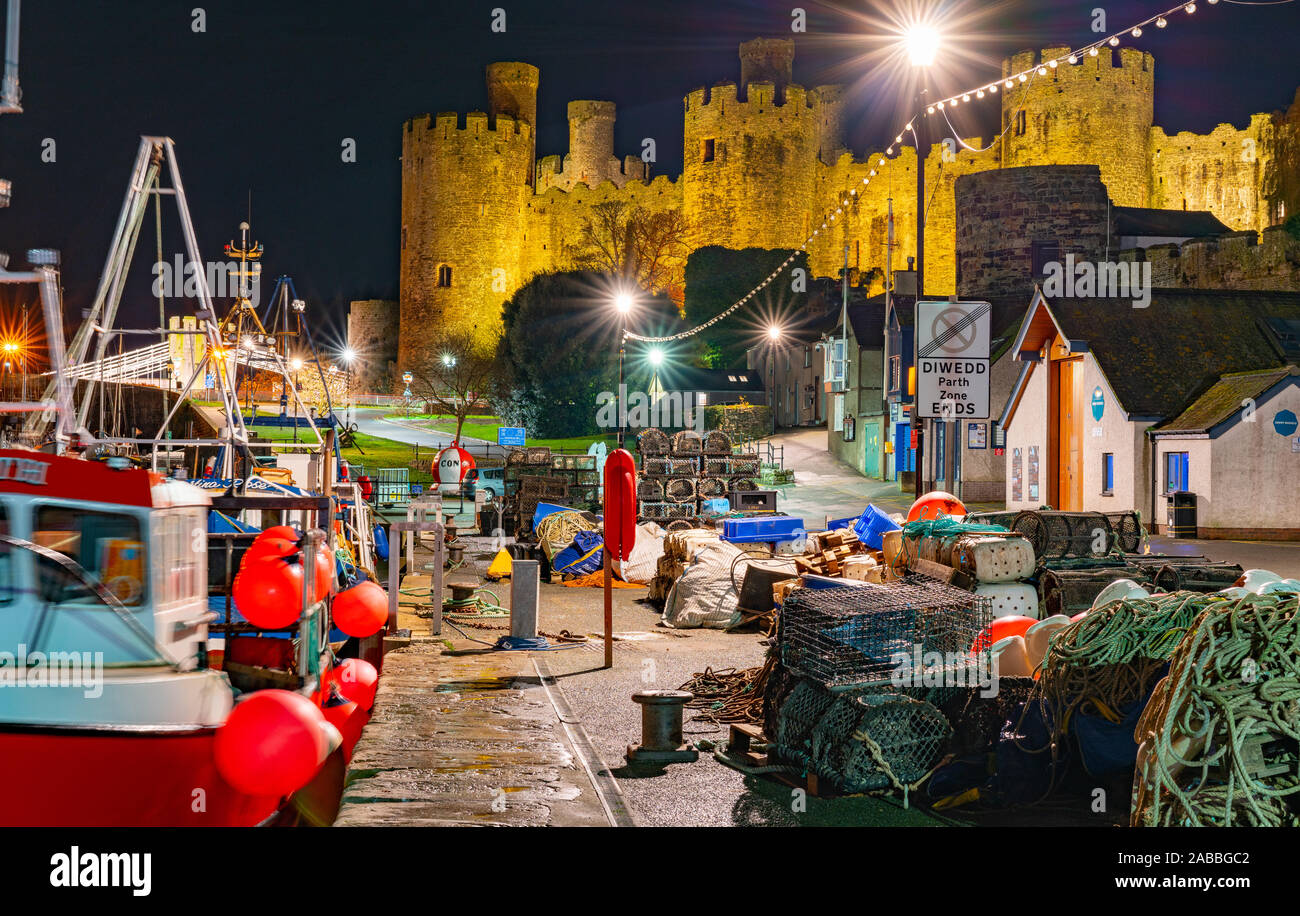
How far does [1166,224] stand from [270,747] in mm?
43203

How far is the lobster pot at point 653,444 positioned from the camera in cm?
2325

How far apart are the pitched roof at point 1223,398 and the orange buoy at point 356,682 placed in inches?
592

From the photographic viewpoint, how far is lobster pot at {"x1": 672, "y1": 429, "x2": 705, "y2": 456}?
23656mm

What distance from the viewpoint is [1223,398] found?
20.6m

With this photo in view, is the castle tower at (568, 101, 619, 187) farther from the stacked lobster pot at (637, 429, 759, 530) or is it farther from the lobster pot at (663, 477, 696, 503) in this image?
the lobster pot at (663, 477, 696, 503)

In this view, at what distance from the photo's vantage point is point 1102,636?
6.26 m

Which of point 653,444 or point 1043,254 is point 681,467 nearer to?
point 653,444

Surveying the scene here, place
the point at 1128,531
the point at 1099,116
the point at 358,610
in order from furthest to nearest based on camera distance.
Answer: the point at 1099,116 < the point at 1128,531 < the point at 358,610

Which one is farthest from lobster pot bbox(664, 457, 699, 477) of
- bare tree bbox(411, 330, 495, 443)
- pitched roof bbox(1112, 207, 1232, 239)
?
bare tree bbox(411, 330, 495, 443)

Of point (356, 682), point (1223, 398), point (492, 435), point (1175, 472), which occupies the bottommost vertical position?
point (356, 682)
